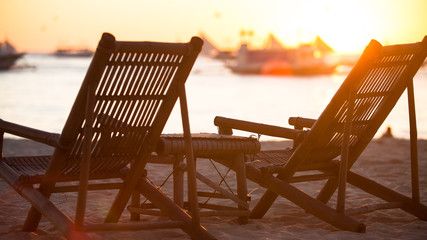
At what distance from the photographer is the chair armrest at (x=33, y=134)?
3384 millimetres

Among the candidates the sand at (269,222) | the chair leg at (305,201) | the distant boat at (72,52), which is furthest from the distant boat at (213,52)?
the chair leg at (305,201)

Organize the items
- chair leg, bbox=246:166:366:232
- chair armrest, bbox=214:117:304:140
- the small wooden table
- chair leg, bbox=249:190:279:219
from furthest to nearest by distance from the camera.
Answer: chair leg, bbox=249:190:279:219
chair armrest, bbox=214:117:304:140
chair leg, bbox=246:166:366:232
the small wooden table

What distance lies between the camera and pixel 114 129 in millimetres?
3391

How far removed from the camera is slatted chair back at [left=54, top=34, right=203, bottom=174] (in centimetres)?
312

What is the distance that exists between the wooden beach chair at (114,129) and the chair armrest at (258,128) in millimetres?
923

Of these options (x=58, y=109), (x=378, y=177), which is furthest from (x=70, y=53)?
(x=378, y=177)

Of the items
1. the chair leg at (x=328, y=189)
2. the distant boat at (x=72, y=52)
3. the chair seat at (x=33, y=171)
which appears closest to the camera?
the chair seat at (x=33, y=171)

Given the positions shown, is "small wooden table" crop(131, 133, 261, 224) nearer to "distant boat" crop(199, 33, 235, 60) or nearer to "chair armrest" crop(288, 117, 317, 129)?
"chair armrest" crop(288, 117, 317, 129)

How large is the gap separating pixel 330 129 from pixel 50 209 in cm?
184

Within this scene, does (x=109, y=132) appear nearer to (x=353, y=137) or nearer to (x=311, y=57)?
(x=353, y=137)

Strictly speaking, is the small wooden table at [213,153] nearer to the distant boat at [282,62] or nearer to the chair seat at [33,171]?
the chair seat at [33,171]

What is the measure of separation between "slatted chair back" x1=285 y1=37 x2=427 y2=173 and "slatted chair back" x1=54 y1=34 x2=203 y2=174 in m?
1.02

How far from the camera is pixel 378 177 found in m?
6.82

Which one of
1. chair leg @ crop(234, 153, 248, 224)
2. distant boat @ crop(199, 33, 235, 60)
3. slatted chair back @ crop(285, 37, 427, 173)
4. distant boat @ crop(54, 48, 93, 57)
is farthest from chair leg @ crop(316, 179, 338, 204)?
distant boat @ crop(54, 48, 93, 57)
